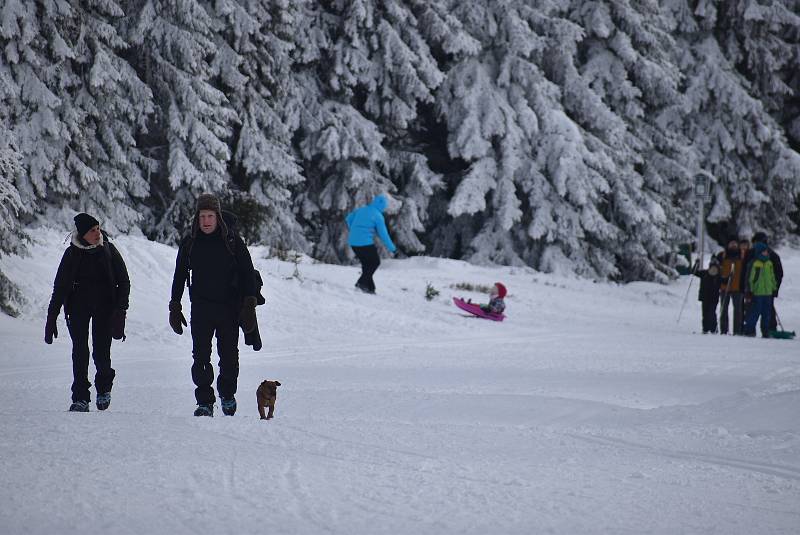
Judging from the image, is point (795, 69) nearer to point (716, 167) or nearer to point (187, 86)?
point (716, 167)

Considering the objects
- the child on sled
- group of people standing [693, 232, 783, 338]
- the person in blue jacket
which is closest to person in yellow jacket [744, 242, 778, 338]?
group of people standing [693, 232, 783, 338]

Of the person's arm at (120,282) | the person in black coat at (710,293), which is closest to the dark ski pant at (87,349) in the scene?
the person's arm at (120,282)

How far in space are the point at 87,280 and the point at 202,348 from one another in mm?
1105

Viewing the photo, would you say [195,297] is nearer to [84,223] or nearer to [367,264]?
[84,223]

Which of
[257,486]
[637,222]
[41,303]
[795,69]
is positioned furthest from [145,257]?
[795,69]

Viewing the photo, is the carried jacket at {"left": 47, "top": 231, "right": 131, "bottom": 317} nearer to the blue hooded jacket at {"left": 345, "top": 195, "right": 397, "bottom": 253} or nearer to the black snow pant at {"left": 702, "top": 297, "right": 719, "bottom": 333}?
the blue hooded jacket at {"left": 345, "top": 195, "right": 397, "bottom": 253}

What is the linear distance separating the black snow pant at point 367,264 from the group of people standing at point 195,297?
895cm

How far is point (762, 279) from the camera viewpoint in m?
15.5

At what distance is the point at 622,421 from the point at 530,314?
10631mm

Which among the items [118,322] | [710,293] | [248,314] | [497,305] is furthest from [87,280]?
[710,293]

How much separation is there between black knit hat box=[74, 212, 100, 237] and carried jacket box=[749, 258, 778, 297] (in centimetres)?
1176

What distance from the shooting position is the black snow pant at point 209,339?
689 centimetres

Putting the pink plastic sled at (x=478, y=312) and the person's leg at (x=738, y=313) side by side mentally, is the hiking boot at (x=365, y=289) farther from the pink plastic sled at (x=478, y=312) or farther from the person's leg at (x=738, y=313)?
the person's leg at (x=738, y=313)

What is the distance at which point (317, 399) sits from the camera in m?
8.18
